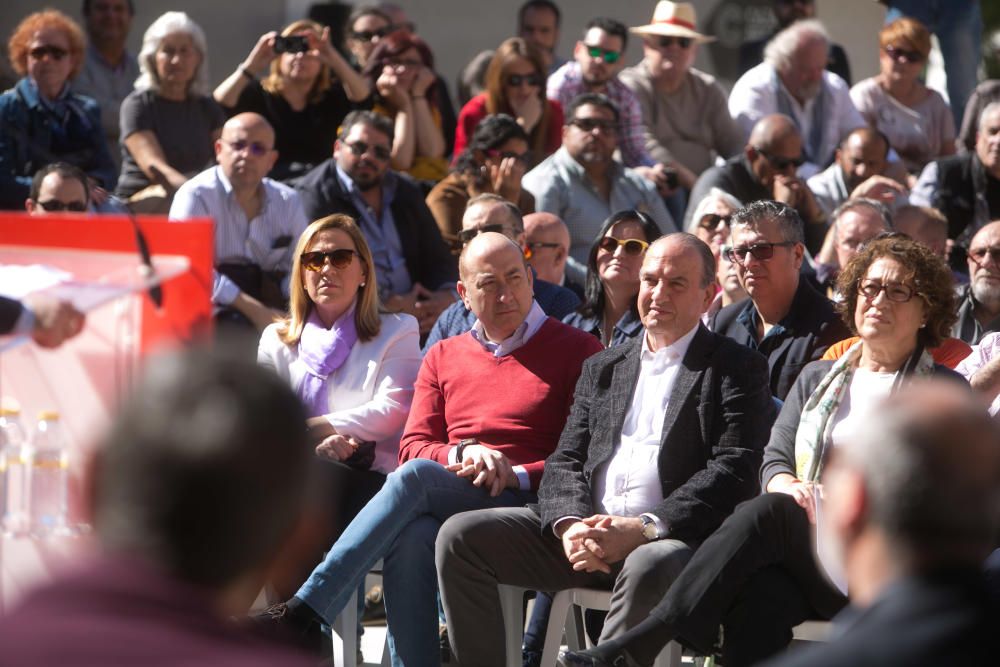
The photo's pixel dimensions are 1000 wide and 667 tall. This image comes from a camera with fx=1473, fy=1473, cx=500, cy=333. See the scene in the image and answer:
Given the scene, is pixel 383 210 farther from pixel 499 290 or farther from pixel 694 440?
pixel 694 440

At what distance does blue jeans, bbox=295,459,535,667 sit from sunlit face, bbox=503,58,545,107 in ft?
13.7

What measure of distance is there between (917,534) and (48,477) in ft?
5.10

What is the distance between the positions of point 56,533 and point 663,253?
2899 mm

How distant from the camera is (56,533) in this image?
262 cm

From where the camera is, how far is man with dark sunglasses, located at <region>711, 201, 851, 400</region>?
564 cm

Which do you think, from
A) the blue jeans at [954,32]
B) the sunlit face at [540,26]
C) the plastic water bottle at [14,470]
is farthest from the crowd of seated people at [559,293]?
the blue jeans at [954,32]

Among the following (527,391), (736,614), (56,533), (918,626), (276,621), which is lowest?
(276,621)

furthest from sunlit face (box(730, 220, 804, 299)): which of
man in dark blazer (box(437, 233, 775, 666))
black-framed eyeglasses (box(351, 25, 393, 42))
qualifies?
black-framed eyeglasses (box(351, 25, 393, 42))

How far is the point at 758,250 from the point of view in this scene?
5895mm

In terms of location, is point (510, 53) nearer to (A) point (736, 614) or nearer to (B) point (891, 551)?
(A) point (736, 614)

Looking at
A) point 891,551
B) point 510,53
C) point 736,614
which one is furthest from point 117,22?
point 891,551

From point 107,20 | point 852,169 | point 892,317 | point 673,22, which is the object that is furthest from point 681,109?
point 892,317

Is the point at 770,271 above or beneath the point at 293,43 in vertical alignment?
beneath

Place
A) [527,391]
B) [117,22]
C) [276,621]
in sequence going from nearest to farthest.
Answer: [276,621], [527,391], [117,22]
